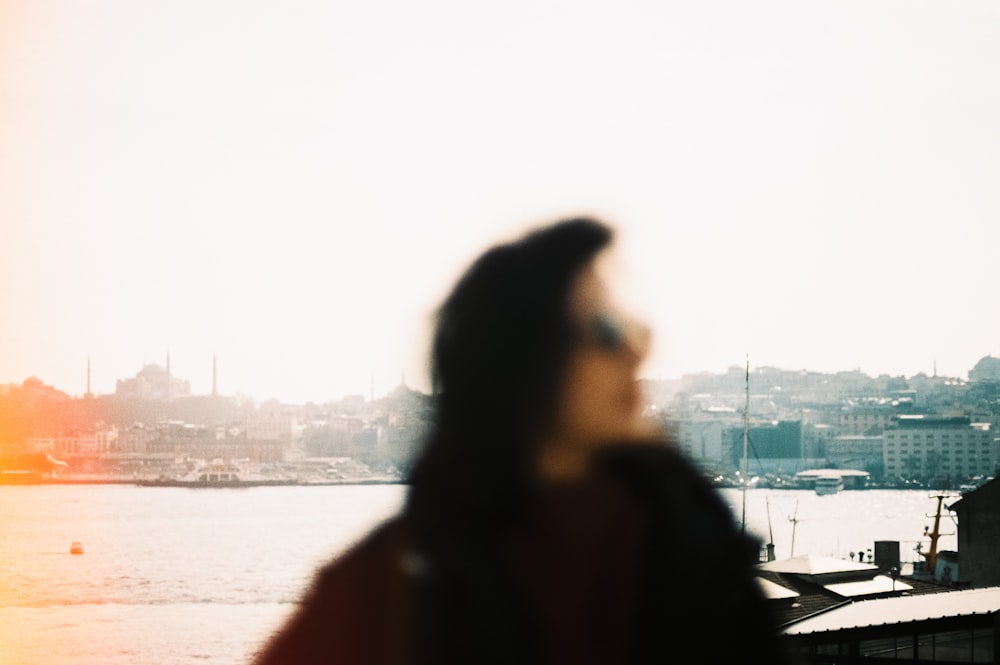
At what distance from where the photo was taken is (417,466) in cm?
71

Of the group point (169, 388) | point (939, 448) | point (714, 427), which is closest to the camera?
point (714, 427)

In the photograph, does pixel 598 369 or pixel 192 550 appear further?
pixel 192 550

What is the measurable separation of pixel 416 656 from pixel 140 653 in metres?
27.6

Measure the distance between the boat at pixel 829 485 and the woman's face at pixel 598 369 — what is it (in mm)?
90385

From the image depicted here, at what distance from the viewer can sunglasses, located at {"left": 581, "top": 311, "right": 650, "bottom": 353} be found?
0.68m

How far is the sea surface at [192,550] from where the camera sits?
1045 inches

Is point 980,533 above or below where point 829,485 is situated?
above

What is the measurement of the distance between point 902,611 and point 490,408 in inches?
352

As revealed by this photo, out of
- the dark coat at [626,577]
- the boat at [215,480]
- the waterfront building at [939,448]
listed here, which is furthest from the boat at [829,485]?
the dark coat at [626,577]

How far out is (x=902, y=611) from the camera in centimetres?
896

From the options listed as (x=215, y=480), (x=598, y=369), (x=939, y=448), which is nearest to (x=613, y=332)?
(x=598, y=369)

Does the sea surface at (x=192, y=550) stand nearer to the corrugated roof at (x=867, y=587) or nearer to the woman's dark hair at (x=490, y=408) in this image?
the woman's dark hair at (x=490, y=408)

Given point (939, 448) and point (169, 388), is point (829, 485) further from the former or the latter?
point (169, 388)

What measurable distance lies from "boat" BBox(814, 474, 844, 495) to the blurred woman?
90380mm
